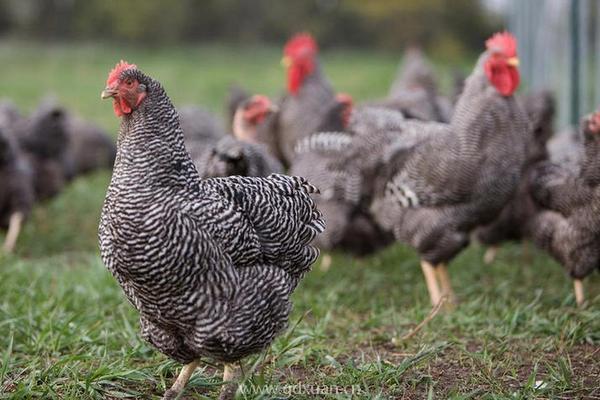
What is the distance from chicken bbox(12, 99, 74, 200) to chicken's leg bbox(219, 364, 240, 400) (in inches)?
188

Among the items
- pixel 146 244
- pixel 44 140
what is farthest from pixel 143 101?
pixel 44 140

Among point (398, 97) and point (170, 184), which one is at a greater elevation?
point (170, 184)

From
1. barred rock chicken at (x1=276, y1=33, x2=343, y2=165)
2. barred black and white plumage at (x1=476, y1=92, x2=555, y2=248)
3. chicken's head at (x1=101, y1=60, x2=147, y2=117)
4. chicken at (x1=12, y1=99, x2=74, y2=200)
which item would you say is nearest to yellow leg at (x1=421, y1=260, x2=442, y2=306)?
barred black and white plumage at (x1=476, y1=92, x2=555, y2=248)

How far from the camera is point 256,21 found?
3164cm

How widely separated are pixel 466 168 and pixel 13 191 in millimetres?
4101

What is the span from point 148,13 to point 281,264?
26958mm

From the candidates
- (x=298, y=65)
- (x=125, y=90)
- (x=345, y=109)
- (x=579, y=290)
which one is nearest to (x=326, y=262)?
(x=345, y=109)

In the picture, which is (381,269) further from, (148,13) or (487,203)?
(148,13)

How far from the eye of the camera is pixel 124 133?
3.49m

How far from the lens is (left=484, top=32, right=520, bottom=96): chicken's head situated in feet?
18.1

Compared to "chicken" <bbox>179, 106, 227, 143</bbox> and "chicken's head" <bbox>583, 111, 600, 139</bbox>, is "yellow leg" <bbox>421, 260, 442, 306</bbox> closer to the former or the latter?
"chicken's head" <bbox>583, 111, 600, 139</bbox>

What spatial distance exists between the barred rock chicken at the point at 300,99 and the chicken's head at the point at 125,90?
179 inches

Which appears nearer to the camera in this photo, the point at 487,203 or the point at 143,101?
the point at 143,101

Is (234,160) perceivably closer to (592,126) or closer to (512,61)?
(512,61)
